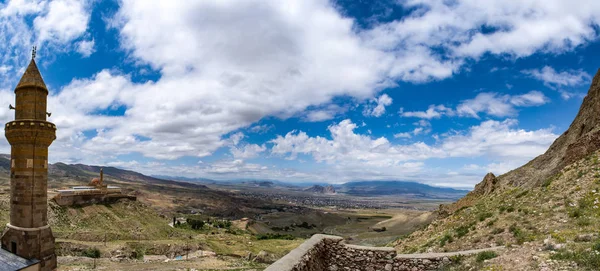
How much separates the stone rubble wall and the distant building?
50.6 meters

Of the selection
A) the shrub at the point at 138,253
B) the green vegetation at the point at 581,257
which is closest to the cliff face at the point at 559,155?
the green vegetation at the point at 581,257

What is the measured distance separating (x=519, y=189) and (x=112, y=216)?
51837 millimetres

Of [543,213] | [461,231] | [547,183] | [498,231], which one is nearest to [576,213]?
[543,213]

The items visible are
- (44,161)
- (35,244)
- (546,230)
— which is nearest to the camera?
(546,230)

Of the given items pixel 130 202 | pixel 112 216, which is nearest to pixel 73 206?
pixel 112 216

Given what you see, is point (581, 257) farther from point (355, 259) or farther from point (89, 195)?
point (89, 195)

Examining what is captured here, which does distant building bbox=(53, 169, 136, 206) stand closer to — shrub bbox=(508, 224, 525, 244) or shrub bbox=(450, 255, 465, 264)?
shrub bbox=(450, 255, 465, 264)

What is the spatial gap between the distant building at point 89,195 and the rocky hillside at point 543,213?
47.3 metres

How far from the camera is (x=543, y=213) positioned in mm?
14102

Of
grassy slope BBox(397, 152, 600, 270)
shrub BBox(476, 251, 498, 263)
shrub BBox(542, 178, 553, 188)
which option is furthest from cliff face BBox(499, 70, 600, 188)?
shrub BBox(476, 251, 498, 263)

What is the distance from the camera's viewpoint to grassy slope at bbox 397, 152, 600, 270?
8703mm

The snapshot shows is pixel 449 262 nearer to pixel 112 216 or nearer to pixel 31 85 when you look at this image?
pixel 31 85

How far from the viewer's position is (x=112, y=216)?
5159cm

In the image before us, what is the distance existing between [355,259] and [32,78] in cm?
1454
